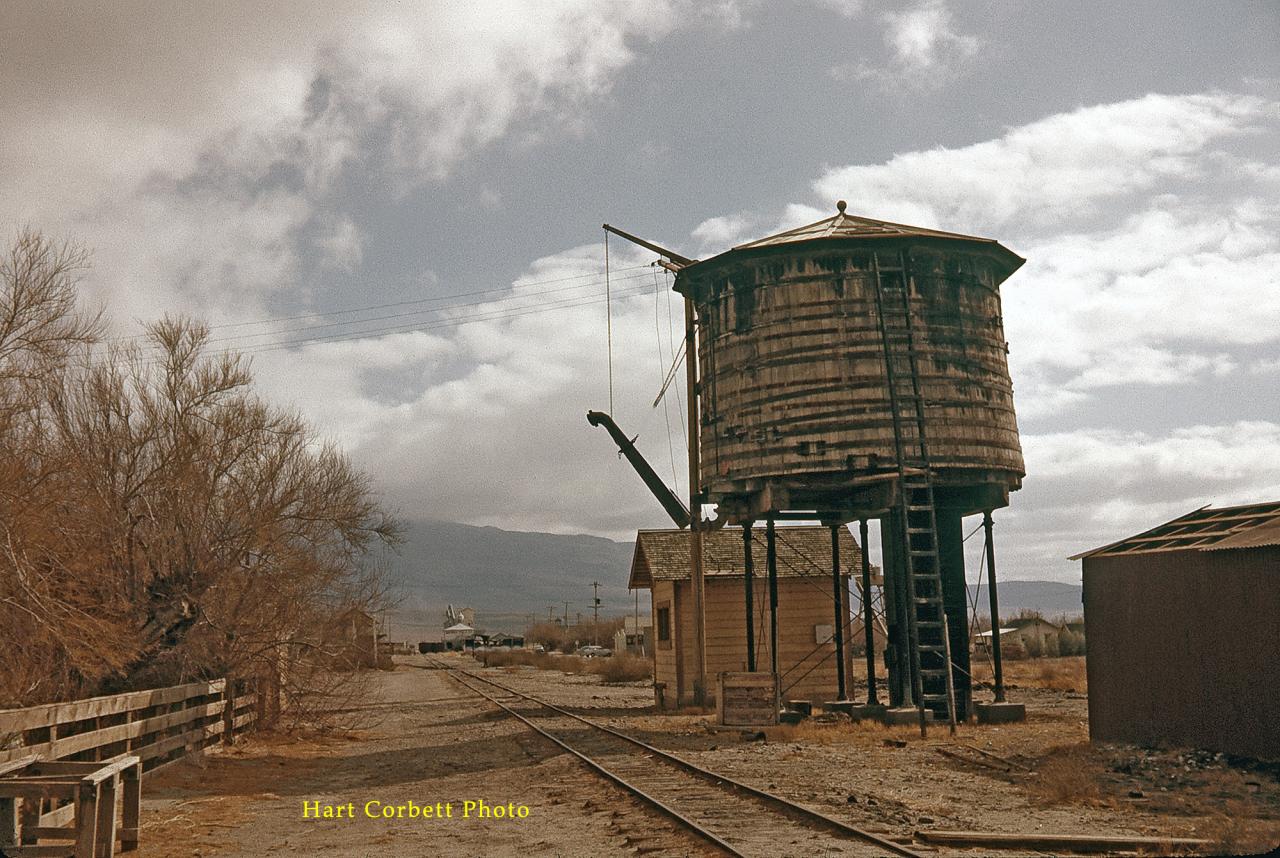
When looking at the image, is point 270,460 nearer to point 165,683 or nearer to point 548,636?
point 165,683

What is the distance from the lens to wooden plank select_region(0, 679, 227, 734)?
9938mm

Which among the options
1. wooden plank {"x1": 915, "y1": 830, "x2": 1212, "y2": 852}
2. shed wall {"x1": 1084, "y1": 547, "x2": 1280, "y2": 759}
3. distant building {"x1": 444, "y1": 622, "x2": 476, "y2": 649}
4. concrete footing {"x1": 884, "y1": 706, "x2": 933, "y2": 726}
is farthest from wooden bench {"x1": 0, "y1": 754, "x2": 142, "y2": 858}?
distant building {"x1": 444, "y1": 622, "x2": 476, "y2": 649}

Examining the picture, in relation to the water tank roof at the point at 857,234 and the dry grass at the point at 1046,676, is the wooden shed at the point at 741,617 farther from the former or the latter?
the water tank roof at the point at 857,234

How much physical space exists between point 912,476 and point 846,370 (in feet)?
7.64

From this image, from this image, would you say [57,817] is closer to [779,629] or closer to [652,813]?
[652,813]

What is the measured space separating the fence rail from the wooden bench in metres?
0.47

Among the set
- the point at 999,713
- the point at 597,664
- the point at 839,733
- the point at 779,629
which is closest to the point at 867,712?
the point at 839,733

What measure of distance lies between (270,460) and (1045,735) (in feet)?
50.2

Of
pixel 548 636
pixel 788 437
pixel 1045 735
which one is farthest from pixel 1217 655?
pixel 548 636

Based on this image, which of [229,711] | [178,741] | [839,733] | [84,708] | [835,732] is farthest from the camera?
[835,732]

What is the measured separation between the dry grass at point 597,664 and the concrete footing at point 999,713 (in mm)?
32262

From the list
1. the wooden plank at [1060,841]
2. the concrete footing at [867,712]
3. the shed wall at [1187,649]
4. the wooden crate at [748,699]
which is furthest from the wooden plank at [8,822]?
the concrete footing at [867,712]

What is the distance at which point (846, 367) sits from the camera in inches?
866

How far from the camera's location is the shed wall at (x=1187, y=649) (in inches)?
587
